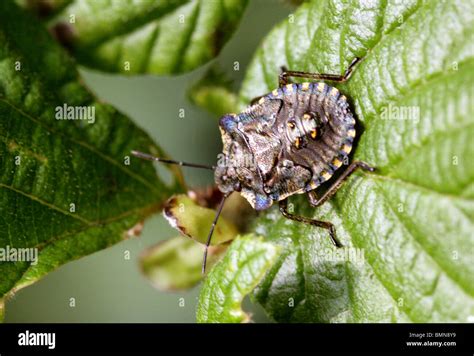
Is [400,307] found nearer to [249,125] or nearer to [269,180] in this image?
[269,180]

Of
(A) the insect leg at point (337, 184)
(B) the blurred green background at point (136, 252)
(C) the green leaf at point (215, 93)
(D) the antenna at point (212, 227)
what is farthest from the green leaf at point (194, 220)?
(B) the blurred green background at point (136, 252)

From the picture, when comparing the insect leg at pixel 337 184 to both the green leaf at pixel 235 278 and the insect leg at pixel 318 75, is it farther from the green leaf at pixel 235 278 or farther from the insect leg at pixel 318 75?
the green leaf at pixel 235 278

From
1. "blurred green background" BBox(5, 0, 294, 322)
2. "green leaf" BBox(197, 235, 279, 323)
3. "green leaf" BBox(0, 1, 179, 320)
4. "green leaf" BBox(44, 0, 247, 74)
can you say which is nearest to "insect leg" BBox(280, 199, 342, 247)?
"green leaf" BBox(197, 235, 279, 323)

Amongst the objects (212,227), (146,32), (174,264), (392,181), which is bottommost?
(174,264)

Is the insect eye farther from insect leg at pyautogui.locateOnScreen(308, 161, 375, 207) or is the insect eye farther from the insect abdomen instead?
insect leg at pyautogui.locateOnScreen(308, 161, 375, 207)

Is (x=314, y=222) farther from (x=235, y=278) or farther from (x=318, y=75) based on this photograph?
(x=318, y=75)

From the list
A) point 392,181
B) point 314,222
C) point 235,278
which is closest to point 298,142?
point 314,222

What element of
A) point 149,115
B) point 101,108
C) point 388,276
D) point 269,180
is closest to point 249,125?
point 269,180
